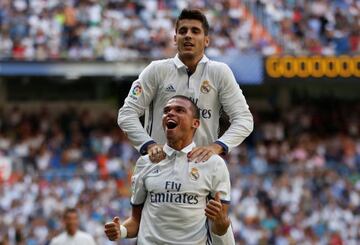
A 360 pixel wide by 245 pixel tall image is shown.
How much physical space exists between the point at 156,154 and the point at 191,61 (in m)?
0.85

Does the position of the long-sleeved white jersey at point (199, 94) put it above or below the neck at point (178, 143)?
above

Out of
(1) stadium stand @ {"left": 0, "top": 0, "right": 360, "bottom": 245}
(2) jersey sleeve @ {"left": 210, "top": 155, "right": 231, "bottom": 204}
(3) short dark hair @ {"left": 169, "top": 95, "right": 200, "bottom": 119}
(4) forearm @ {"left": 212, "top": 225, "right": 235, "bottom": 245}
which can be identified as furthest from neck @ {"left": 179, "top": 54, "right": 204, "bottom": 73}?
(1) stadium stand @ {"left": 0, "top": 0, "right": 360, "bottom": 245}

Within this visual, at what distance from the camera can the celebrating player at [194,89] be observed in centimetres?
797

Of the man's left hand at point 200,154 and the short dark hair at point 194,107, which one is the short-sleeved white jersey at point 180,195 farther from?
the short dark hair at point 194,107

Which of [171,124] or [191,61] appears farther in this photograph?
[191,61]

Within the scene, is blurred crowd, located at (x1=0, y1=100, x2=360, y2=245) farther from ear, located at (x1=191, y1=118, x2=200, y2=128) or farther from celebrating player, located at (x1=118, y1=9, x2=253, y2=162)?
ear, located at (x1=191, y1=118, x2=200, y2=128)

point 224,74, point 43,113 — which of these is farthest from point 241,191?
point 224,74

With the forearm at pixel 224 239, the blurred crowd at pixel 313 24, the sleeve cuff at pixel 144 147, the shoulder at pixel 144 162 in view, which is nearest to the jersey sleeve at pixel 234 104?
the sleeve cuff at pixel 144 147

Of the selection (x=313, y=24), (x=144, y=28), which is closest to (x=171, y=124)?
(x=144, y=28)

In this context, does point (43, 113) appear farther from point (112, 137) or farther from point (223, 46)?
point (223, 46)

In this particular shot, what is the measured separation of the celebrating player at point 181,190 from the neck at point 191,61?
0.60 meters

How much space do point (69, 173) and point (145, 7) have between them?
5.15 meters

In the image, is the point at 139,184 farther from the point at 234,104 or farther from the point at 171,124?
the point at 234,104

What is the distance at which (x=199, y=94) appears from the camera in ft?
26.5
